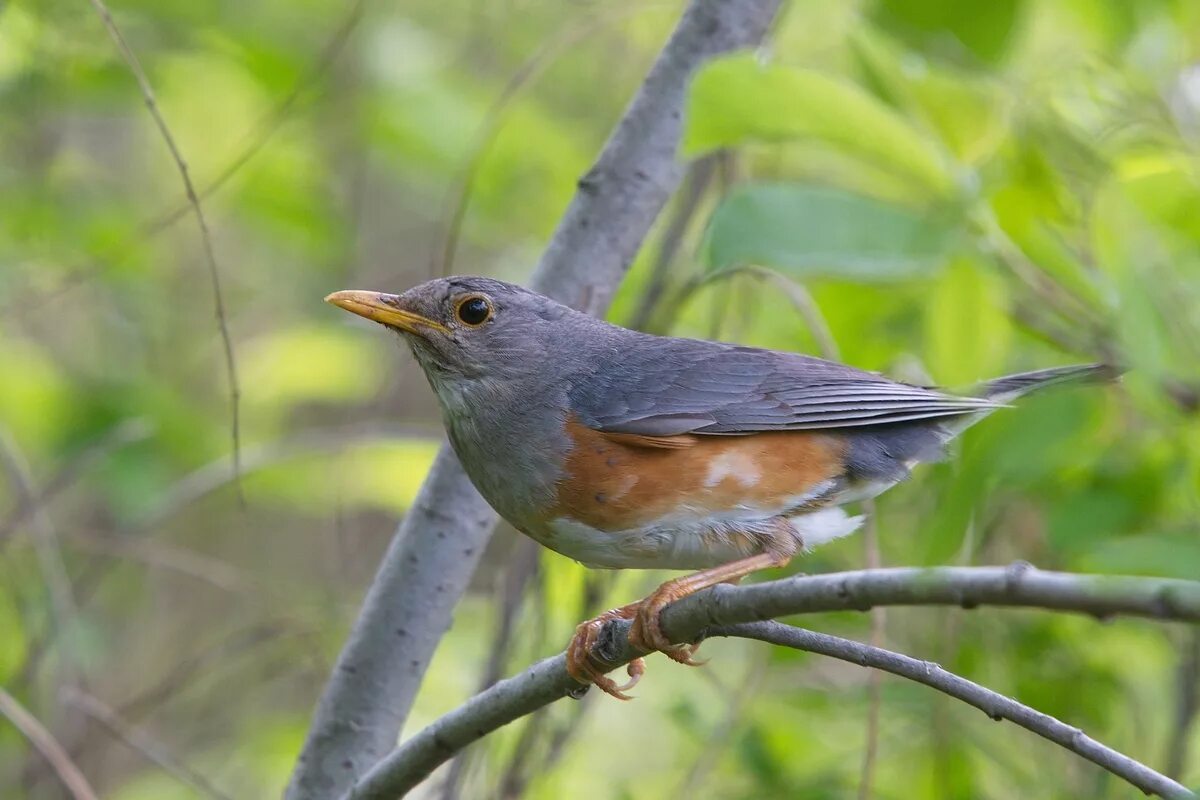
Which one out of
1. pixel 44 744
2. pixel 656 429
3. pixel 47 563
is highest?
pixel 656 429

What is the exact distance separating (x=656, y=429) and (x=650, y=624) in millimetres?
885

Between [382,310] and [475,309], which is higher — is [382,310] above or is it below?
below

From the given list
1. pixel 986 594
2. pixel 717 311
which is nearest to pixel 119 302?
pixel 717 311

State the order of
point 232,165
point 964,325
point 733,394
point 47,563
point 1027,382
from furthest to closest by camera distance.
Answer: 1. point 232,165
2. point 47,563
3. point 733,394
4. point 1027,382
5. point 964,325

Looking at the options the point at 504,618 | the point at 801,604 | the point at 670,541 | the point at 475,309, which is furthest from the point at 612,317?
the point at 801,604

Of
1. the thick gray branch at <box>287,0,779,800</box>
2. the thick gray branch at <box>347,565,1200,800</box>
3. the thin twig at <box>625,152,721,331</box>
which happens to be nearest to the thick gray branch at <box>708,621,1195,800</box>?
the thick gray branch at <box>347,565,1200,800</box>

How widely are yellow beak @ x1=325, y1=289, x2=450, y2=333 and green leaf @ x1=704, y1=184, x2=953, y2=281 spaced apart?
128cm

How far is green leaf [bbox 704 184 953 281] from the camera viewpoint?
2.84 meters

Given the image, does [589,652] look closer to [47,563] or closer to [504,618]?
[504,618]

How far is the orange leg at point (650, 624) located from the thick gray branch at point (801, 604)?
44 mm

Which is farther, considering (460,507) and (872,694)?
(872,694)

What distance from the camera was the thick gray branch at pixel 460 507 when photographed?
11.2 ft

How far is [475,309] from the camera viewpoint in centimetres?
406

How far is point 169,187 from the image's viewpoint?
7984mm
